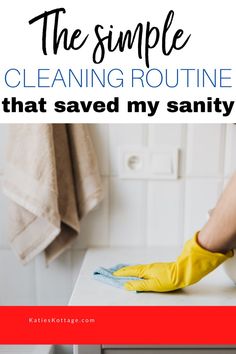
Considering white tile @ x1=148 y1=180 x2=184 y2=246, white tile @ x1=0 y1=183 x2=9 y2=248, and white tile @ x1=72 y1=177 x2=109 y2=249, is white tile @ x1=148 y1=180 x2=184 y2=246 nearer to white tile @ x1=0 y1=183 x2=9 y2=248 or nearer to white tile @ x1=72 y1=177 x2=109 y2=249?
white tile @ x1=72 y1=177 x2=109 y2=249

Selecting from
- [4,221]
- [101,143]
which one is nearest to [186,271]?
[101,143]

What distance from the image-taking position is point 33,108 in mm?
1035

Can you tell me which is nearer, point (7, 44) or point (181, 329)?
point (181, 329)

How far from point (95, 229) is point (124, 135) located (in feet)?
0.83

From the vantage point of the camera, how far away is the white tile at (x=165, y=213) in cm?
109

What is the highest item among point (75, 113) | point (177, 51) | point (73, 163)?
point (177, 51)

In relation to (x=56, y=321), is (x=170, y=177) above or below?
above

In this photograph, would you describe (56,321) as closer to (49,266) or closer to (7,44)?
(49,266)

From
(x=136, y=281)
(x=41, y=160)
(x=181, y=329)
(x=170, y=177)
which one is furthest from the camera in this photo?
(x=170, y=177)

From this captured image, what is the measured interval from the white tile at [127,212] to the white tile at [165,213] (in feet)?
0.07

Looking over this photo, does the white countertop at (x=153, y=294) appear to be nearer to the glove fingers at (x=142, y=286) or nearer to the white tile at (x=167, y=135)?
the glove fingers at (x=142, y=286)

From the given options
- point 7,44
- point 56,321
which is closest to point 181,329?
point 56,321

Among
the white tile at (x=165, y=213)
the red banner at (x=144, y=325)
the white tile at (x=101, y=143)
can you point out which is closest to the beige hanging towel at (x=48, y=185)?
the white tile at (x=101, y=143)

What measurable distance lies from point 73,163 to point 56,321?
0.38 m
